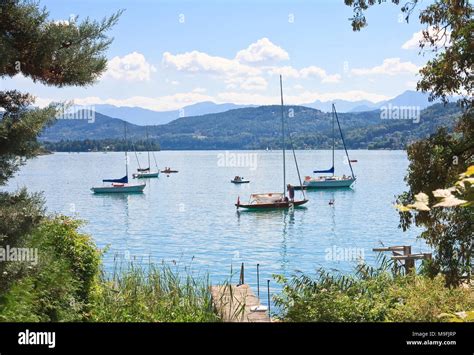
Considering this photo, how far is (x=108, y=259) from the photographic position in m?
22.7

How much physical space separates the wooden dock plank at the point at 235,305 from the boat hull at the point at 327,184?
52151 mm

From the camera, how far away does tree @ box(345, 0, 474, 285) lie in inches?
306

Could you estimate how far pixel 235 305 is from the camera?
5.89 m

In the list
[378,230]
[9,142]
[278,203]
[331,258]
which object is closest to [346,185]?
[278,203]

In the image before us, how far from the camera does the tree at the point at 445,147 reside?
25.5 feet

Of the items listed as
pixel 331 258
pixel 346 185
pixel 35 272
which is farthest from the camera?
pixel 346 185

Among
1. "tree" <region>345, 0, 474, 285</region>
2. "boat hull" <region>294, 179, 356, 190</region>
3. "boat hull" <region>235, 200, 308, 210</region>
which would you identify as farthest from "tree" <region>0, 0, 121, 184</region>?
"boat hull" <region>294, 179, 356, 190</region>

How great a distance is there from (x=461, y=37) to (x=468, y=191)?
292 inches

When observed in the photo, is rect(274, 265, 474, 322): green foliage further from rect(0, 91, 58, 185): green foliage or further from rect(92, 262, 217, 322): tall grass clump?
rect(0, 91, 58, 185): green foliage

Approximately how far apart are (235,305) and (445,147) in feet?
12.6

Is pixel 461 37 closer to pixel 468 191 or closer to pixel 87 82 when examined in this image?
pixel 87 82

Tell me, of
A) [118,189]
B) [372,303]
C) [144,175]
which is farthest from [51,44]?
[144,175]

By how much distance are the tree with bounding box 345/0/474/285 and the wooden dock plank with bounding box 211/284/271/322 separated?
272 centimetres
